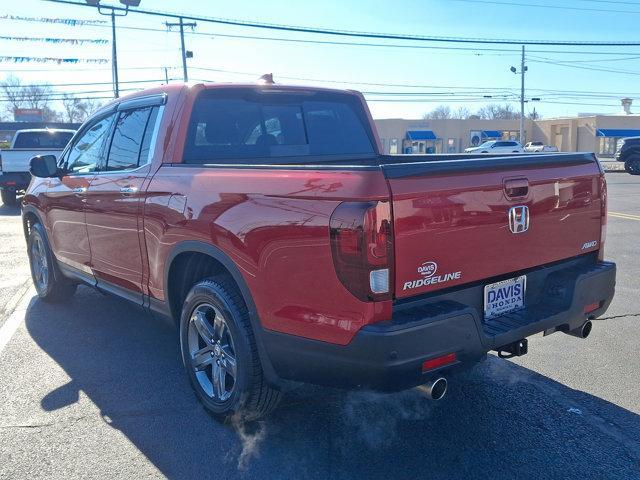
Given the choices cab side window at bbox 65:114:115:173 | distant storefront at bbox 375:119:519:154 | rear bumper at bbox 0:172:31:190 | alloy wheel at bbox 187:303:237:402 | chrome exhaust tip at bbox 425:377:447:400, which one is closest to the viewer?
chrome exhaust tip at bbox 425:377:447:400

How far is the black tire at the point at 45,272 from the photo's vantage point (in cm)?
607

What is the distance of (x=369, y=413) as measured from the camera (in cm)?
370

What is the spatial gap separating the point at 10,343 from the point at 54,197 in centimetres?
135

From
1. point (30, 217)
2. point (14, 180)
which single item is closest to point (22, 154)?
point (14, 180)

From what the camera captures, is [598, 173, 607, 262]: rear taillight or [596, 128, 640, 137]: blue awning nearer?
[598, 173, 607, 262]: rear taillight

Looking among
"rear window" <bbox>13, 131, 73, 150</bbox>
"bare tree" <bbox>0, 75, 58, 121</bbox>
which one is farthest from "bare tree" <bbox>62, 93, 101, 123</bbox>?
"rear window" <bbox>13, 131, 73, 150</bbox>

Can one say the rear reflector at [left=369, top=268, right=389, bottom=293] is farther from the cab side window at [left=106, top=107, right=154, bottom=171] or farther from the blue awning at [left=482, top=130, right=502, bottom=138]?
the blue awning at [left=482, top=130, right=502, bottom=138]

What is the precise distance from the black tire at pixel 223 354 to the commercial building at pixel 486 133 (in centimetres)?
6244

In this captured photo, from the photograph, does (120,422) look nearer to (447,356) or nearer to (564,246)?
(447,356)

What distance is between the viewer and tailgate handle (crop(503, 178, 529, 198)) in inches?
122

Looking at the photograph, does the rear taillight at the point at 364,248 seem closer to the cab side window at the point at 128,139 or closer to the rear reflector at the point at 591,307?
the rear reflector at the point at 591,307

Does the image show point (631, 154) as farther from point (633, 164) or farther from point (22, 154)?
point (22, 154)

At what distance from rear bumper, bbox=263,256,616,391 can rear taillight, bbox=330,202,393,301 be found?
19 centimetres

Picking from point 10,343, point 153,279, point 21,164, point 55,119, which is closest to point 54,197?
point 10,343
